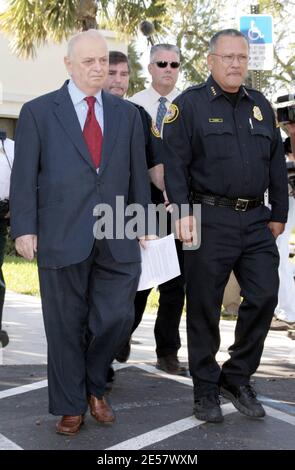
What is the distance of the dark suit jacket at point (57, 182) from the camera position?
13.3 ft

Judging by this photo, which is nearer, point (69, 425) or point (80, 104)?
point (69, 425)

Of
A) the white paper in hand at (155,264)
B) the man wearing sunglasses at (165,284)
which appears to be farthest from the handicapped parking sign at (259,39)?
the white paper in hand at (155,264)

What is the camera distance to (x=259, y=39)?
731cm

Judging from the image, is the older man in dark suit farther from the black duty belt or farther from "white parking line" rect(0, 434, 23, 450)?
the black duty belt

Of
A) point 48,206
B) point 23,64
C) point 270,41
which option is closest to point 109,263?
point 48,206

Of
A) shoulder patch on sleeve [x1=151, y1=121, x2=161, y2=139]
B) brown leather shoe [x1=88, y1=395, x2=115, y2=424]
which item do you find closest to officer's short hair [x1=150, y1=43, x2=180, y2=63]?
shoulder patch on sleeve [x1=151, y1=121, x2=161, y2=139]

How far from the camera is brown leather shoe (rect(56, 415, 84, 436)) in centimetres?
410

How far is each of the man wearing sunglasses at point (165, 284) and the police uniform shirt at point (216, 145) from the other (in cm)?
96

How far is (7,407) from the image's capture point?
4672 mm

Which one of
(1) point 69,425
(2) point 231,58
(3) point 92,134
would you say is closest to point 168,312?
(1) point 69,425

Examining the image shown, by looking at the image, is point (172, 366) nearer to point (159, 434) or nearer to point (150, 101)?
point (159, 434)

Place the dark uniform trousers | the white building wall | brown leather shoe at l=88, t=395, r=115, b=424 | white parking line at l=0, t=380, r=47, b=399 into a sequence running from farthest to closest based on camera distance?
the white building wall → the dark uniform trousers → white parking line at l=0, t=380, r=47, b=399 → brown leather shoe at l=88, t=395, r=115, b=424

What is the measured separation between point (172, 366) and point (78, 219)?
1886 millimetres

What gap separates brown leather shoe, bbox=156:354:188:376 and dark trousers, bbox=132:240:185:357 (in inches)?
1.4
